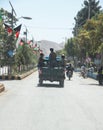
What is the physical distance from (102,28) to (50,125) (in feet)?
105

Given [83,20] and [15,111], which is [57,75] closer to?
[15,111]

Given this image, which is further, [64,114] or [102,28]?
[102,28]

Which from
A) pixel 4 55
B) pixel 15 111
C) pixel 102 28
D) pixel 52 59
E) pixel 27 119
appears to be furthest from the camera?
pixel 4 55

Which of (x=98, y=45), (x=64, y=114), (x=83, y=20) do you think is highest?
(x=83, y=20)

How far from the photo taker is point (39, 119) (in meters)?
13.9

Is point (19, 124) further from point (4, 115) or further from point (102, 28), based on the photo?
point (102, 28)

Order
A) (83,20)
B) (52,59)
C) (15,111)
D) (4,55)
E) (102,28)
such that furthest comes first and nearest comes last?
1. (83,20)
2. (4,55)
3. (102,28)
4. (52,59)
5. (15,111)

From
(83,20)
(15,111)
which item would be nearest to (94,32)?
(15,111)

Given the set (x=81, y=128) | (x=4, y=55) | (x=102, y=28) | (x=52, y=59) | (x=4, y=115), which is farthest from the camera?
(x=4, y=55)

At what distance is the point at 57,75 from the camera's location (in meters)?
33.5

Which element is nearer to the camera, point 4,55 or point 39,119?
point 39,119

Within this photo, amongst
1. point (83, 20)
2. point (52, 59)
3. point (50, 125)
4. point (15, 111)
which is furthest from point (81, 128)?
point (83, 20)

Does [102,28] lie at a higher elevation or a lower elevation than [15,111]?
higher

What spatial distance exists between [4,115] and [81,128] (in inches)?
127
